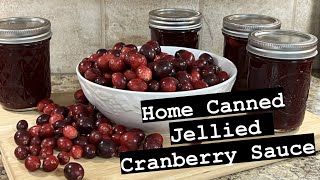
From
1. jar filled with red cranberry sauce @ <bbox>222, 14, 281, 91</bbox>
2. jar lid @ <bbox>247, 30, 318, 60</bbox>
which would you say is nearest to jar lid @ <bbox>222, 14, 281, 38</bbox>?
jar filled with red cranberry sauce @ <bbox>222, 14, 281, 91</bbox>

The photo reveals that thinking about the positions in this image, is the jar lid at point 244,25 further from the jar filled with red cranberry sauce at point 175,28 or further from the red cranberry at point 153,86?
the red cranberry at point 153,86

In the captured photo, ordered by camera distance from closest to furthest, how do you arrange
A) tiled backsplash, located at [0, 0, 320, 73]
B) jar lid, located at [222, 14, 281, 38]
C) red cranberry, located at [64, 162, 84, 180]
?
red cranberry, located at [64, 162, 84, 180] < jar lid, located at [222, 14, 281, 38] < tiled backsplash, located at [0, 0, 320, 73]

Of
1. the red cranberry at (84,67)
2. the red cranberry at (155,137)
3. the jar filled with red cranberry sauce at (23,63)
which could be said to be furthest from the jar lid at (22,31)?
the red cranberry at (155,137)

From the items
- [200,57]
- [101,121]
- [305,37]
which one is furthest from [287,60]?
[101,121]

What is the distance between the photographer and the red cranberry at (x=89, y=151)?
0.98 metres

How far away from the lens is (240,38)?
4.04 ft

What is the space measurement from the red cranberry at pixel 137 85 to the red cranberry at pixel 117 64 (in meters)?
0.05

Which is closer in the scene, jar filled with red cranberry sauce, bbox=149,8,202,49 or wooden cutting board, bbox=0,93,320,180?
wooden cutting board, bbox=0,93,320,180

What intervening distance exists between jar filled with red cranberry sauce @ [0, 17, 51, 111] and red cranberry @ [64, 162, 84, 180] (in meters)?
0.32

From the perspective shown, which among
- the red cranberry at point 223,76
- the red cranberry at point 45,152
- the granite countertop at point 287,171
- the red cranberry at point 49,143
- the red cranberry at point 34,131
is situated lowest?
the granite countertop at point 287,171

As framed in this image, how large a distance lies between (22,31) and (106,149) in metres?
0.33

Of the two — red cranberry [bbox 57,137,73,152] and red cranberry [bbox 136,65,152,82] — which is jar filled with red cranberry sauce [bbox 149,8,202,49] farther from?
red cranberry [bbox 57,137,73,152]

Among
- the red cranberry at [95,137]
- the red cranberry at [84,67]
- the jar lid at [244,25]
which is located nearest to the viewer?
the red cranberry at [95,137]

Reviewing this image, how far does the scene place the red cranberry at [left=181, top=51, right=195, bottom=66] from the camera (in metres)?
1.13
